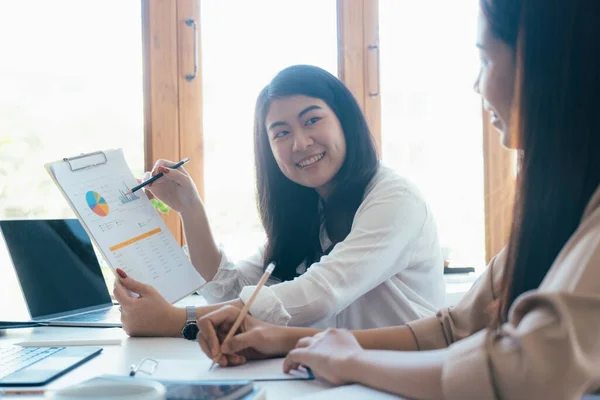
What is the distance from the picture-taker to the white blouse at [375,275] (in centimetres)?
124

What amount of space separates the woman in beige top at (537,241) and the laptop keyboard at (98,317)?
0.76 meters

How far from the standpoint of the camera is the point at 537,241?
71 centimetres

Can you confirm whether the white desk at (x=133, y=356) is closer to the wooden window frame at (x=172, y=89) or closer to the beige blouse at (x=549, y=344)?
the beige blouse at (x=549, y=344)

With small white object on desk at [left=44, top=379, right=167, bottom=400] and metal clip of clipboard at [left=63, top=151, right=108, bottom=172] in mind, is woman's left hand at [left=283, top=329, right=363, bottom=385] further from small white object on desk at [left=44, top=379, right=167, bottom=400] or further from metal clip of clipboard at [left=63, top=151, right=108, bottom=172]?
metal clip of clipboard at [left=63, top=151, right=108, bottom=172]

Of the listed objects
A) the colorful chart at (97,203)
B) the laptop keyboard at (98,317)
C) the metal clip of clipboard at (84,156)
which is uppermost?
the metal clip of clipboard at (84,156)

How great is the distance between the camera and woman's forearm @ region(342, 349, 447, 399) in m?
0.65

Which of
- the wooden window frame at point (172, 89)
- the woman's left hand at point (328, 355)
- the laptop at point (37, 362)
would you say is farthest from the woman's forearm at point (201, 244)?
the woman's left hand at point (328, 355)

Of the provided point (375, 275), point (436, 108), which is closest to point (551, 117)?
point (375, 275)

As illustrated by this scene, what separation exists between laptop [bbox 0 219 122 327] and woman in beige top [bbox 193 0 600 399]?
840 mm

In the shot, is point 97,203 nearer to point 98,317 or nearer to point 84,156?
point 84,156

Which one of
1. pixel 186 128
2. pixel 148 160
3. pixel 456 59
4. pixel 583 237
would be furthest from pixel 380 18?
pixel 583 237

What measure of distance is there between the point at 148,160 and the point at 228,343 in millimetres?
1684

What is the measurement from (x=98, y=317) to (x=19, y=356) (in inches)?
20.5

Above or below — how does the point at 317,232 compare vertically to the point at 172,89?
below
